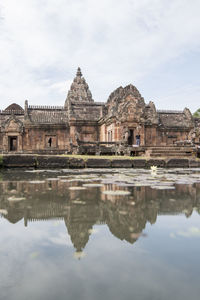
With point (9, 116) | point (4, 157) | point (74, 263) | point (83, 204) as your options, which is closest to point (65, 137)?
point (9, 116)

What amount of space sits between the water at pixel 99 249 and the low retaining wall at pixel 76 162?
6.55m

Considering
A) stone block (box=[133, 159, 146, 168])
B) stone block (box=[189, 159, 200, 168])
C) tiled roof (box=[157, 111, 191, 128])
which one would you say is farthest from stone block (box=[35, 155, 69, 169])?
tiled roof (box=[157, 111, 191, 128])

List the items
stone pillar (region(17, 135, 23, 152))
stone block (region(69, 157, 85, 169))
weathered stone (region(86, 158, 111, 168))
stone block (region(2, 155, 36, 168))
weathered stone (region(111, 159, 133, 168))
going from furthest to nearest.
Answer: stone pillar (region(17, 135, 23, 152)), weathered stone (region(111, 159, 133, 168)), weathered stone (region(86, 158, 111, 168)), stone block (region(69, 157, 85, 169)), stone block (region(2, 155, 36, 168))

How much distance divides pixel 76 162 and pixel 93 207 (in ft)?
23.8

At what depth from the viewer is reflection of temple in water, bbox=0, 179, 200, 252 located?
2.65 metres

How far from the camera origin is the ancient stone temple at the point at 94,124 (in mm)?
21688

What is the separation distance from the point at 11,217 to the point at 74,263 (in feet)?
4.75

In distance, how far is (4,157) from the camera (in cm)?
1009

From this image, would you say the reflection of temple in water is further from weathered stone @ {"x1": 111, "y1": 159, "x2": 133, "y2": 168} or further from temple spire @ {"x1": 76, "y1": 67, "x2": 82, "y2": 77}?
temple spire @ {"x1": 76, "y1": 67, "x2": 82, "y2": 77}

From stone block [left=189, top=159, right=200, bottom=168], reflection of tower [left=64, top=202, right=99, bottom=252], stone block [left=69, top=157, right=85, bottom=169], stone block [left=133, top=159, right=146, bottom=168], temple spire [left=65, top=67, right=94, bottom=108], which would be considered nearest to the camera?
reflection of tower [left=64, top=202, right=99, bottom=252]

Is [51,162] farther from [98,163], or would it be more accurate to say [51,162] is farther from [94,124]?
[94,124]

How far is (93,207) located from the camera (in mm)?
3443

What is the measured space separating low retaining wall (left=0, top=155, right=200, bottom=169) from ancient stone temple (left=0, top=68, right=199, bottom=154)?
29.9 feet

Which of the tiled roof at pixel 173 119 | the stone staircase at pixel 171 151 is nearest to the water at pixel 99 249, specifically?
the stone staircase at pixel 171 151
